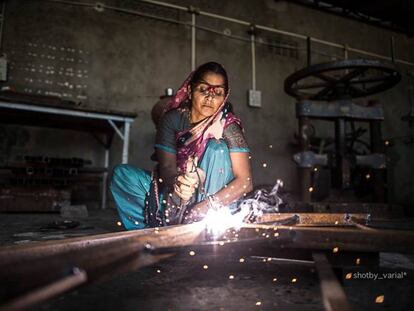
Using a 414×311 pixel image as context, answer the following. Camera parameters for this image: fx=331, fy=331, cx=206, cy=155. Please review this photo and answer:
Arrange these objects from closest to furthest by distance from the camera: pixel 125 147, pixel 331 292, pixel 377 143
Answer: pixel 331 292
pixel 377 143
pixel 125 147

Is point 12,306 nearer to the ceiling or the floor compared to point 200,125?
nearer to the floor

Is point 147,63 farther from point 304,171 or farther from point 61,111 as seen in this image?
point 304,171

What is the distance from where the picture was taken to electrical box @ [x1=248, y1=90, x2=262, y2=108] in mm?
6648

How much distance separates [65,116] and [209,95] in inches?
115

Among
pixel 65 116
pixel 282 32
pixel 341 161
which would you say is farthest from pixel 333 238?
pixel 282 32

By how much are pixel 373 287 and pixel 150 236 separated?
93 centimetres

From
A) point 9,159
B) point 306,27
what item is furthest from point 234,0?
point 9,159

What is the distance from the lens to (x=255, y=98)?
263 inches

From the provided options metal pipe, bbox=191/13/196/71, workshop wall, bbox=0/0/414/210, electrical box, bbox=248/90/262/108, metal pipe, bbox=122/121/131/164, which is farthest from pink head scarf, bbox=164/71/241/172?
electrical box, bbox=248/90/262/108

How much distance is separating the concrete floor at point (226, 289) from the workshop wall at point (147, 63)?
427 cm

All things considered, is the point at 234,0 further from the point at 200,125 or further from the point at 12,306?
the point at 12,306

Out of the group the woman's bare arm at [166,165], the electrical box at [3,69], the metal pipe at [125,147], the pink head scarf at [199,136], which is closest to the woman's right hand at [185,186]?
the woman's bare arm at [166,165]

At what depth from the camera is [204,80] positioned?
2359 mm

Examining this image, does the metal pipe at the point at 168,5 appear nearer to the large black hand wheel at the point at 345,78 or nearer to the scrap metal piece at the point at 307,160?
the large black hand wheel at the point at 345,78
